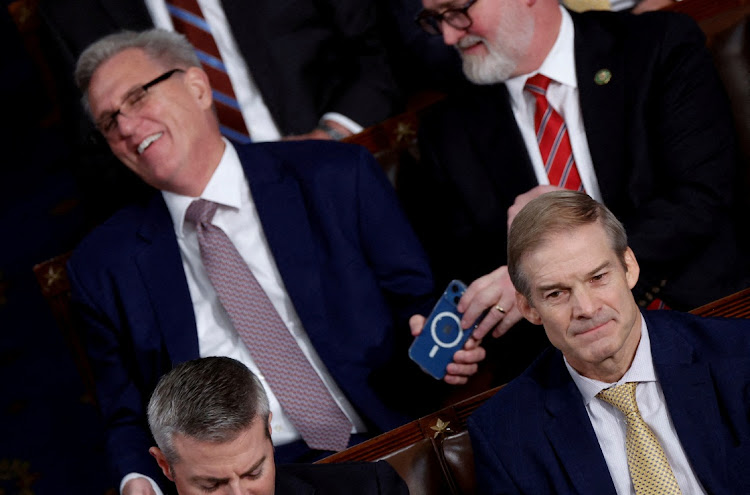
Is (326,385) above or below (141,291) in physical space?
below

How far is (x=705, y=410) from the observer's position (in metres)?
1.60

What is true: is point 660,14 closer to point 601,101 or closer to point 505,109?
point 601,101

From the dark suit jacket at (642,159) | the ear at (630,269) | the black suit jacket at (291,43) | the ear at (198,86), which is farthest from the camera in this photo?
the black suit jacket at (291,43)

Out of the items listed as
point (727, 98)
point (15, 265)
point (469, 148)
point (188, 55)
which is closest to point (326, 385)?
point (469, 148)

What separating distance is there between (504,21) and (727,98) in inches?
20.3

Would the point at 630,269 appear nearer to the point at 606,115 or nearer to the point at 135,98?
the point at 606,115

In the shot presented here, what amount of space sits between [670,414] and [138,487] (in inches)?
42.4

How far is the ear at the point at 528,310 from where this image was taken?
171cm

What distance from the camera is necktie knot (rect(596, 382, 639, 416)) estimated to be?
1640 mm

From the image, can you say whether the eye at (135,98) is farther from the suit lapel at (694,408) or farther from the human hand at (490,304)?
the suit lapel at (694,408)

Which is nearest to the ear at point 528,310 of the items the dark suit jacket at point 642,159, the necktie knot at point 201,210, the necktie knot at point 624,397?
the necktie knot at point 624,397

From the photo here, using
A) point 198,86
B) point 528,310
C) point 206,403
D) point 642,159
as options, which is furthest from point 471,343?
point 198,86

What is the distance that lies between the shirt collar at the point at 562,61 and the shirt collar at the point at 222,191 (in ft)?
2.20

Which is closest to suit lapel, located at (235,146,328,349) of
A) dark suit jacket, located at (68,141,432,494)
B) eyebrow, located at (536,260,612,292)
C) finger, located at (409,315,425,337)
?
dark suit jacket, located at (68,141,432,494)
